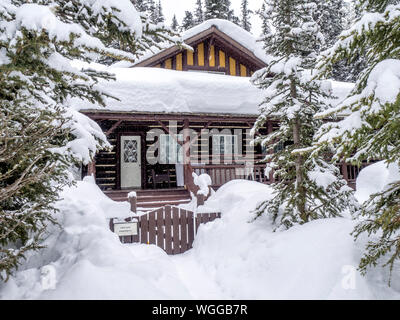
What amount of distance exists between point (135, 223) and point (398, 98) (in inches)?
240

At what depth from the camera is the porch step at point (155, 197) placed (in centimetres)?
1075

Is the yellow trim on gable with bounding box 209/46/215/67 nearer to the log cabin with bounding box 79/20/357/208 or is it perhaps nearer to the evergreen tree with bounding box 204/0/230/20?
the log cabin with bounding box 79/20/357/208

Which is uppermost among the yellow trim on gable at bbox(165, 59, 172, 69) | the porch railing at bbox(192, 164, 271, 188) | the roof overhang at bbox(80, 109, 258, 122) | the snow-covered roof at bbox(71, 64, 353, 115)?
the yellow trim on gable at bbox(165, 59, 172, 69)

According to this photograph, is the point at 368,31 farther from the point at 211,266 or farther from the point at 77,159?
the point at 211,266

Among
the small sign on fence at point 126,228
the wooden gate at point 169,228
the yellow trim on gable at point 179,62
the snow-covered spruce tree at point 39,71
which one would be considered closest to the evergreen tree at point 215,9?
the yellow trim on gable at point 179,62

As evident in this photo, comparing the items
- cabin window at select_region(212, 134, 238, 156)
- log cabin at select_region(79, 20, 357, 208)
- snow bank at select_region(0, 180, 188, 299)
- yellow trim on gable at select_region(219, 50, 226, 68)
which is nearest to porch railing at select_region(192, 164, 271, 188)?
log cabin at select_region(79, 20, 357, 208)

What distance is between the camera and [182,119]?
11.1m

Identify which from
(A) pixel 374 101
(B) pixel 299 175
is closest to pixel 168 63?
(B) pixel 299 175

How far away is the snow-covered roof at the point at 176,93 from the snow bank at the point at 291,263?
19.2 feet

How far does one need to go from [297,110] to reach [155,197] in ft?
23.9

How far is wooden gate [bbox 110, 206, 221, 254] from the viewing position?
7.33 metres

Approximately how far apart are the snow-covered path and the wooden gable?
10582 millimetres

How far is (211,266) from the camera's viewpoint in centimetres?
588

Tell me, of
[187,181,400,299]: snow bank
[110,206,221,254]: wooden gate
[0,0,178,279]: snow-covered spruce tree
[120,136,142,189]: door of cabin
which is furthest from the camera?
[120,136,142,189]: door of cabin
